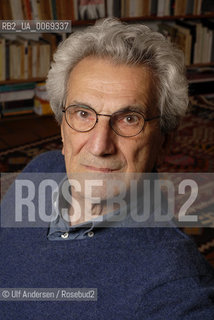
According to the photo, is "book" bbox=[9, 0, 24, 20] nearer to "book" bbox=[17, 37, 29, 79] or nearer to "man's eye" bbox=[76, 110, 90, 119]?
"book" bbox=[17, 37, 29, 79]

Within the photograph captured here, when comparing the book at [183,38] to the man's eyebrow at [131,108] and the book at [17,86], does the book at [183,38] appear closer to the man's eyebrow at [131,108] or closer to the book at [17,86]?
the book at [17,86]

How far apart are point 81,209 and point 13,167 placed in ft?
6.33

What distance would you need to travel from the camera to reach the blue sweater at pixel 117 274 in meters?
0.95

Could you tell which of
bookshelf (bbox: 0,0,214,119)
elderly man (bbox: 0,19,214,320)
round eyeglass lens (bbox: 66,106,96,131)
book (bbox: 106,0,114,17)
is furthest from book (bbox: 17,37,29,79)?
round eyeglass lens (bbox: 66,106,96,131)

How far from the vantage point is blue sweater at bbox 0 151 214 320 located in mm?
947

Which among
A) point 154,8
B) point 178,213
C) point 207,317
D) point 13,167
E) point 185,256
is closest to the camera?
point 207,317

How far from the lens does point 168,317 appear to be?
0.93 meters

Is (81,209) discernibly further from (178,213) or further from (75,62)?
(178,213)

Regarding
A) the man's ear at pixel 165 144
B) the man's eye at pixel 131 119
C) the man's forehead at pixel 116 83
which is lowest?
the man's ear at pixel 165 144

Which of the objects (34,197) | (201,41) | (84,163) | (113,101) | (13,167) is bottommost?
(13,167)

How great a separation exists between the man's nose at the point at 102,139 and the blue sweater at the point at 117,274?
206 millimetres

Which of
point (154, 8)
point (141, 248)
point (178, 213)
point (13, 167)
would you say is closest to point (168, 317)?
point (141, 248)

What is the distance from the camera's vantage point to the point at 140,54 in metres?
1.11

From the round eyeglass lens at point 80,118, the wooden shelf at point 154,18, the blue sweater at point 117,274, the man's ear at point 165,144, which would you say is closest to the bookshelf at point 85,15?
the wooden shelf at point 154,18
